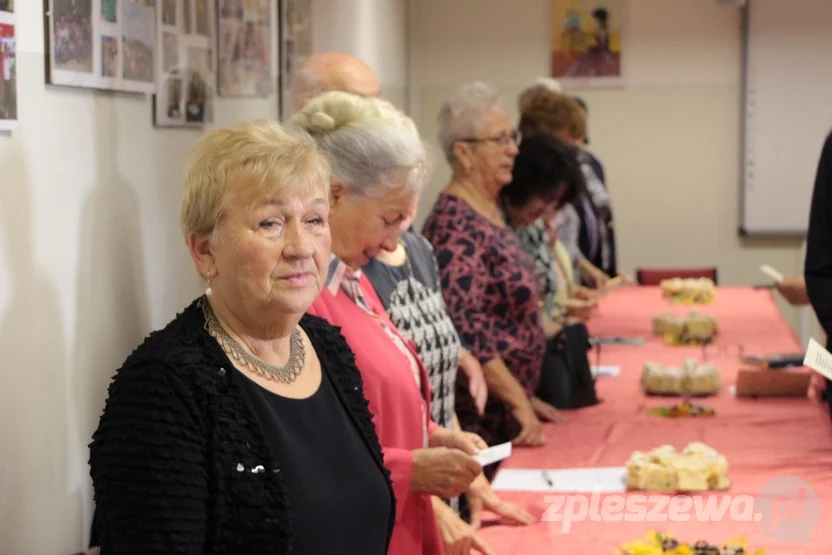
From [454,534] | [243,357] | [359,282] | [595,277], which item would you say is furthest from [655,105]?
[243,357]

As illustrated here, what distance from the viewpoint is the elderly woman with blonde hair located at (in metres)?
1.33

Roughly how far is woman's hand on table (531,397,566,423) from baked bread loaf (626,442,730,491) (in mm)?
715

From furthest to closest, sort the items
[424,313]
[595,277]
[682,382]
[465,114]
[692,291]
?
1. [595,277]
2. [692,291]
3. [682,382]
4. [465,114]
5. [424,313]

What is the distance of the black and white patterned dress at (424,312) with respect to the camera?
91.6 inches

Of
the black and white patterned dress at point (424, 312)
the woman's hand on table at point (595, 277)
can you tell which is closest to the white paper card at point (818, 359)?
the black and white patterned dress at point (424, 312)

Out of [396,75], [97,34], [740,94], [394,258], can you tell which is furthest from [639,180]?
[97,34]

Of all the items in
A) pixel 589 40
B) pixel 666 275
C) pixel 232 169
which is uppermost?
pixel 589 40

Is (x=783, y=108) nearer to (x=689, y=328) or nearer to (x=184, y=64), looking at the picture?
(x=689, y=328)

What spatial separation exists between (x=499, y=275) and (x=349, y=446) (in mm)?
1607

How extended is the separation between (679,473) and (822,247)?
89 centimetres

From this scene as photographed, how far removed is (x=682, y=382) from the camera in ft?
11.6

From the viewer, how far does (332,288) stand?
2006 mm

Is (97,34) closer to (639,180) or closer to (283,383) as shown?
(283,383)

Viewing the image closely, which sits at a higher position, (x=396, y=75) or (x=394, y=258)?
(x=396, y=75)
